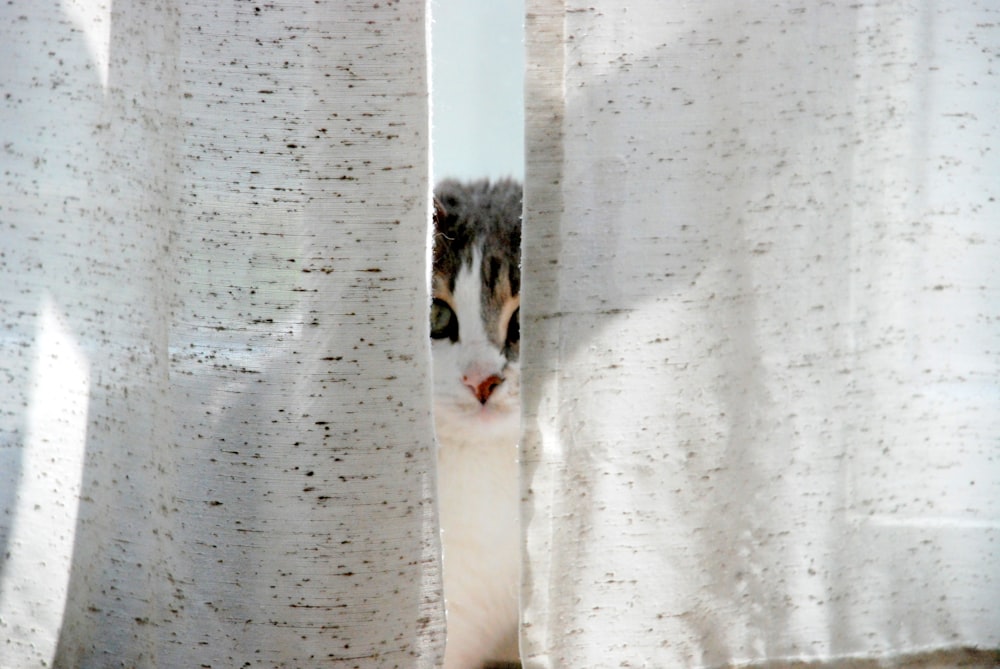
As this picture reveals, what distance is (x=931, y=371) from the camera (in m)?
0.76

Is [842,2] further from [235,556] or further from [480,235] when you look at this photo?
[235,556]

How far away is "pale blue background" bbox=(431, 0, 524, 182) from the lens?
3.61 feet

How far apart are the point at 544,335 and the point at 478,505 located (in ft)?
1.31

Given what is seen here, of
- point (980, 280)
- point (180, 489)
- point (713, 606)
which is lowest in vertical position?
point (713, 606)

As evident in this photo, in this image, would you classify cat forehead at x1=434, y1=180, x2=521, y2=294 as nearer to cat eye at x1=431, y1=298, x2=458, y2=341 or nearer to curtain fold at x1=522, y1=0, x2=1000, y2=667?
cat eye at x1=431, y1=298, x2=458, y2=341

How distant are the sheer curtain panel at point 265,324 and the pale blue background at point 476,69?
409 millimetres

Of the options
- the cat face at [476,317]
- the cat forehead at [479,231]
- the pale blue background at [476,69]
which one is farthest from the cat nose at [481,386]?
the pale blue background at [476,69]

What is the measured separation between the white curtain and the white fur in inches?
12.9

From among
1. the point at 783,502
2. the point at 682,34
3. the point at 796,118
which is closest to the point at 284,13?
the point at 682,34

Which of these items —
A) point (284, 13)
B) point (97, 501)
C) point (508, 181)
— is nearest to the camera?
point (284, 13)

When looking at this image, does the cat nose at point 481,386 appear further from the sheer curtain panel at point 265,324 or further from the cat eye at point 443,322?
the sheer curtain panel at point 265,324

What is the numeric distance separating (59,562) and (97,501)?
0.24ft

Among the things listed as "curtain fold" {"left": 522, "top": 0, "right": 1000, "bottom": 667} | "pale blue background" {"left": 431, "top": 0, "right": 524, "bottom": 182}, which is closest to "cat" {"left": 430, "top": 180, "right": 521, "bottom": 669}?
"pale blue background" {"left": 431, "top": 0, "right": 524, "bottom": 182}

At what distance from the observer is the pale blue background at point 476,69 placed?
43.3 inches
